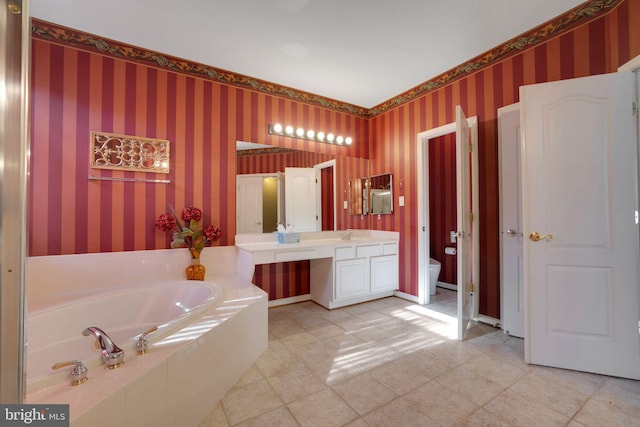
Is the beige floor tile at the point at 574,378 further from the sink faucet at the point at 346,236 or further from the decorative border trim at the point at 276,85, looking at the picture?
the decorative border trim at the point at 276,85

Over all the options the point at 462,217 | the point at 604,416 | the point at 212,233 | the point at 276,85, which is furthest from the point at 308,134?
the point at 604,416

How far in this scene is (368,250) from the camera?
3.20m

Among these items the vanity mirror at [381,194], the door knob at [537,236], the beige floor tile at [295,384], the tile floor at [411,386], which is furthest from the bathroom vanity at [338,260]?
the door knob at [537,236]

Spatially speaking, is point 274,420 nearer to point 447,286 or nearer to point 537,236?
point 537,236

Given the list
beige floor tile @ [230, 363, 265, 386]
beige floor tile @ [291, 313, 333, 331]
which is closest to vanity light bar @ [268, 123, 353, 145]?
beige floor tile @ [291, 313, 333, 331]

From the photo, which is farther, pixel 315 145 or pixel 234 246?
pixel 315 145

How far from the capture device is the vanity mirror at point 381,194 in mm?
3572

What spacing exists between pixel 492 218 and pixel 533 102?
1.07m

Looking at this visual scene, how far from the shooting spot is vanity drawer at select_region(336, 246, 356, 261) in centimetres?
299

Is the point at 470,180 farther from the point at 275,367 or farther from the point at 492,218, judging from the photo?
the point at 275,367

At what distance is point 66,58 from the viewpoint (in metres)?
2.18

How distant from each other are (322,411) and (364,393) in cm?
30

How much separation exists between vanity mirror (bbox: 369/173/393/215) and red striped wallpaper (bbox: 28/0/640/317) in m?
0.25

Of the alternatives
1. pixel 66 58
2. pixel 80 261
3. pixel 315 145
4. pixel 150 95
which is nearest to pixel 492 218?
pixel 315 145
